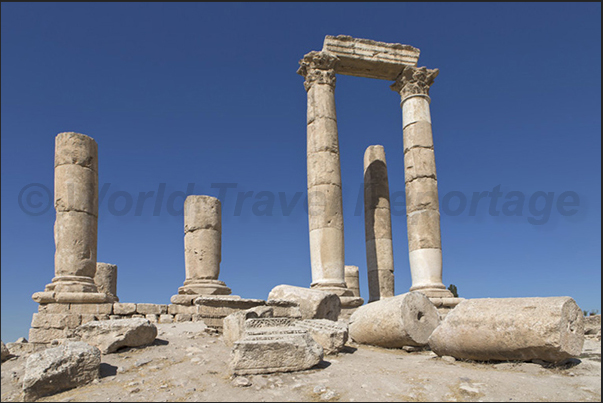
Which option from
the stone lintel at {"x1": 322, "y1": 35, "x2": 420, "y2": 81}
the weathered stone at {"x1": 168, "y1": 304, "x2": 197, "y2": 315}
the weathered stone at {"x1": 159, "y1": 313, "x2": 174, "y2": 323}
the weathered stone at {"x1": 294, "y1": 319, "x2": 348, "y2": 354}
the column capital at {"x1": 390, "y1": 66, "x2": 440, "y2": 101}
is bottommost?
the weathered stone at {"x1": 294, "y1": 319, "x2": 348, "y2": 354}

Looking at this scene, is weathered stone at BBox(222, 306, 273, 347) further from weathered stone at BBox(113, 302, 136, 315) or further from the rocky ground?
weathered stone at BBox(113, 302, 136, 315)

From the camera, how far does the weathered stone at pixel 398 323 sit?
31.0 feet

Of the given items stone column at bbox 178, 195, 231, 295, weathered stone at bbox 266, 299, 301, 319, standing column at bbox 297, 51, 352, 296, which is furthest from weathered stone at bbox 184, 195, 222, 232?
weathered stone at bbox 266, 299, 301, 319

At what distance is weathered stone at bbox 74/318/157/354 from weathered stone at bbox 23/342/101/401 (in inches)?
56.9

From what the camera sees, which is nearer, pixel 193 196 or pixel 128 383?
pixel 128 383

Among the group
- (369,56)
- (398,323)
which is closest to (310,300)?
(398,323)

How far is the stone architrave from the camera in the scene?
38.1 ft

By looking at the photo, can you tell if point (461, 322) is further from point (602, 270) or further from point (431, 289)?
point (431, 289)

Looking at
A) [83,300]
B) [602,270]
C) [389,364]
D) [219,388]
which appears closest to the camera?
[602,270]

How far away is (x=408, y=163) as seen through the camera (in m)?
17.1

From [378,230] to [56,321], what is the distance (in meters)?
11.9

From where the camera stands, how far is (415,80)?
1753cm

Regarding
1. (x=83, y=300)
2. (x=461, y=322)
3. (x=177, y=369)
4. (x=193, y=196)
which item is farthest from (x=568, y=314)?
(x=193, y=196)

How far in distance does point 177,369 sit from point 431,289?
1005 centimetres
